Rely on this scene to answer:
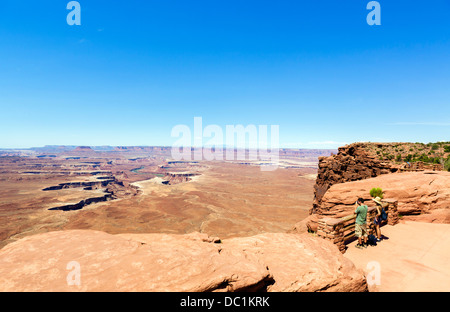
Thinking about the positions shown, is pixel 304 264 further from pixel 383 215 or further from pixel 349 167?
pixel 349 167

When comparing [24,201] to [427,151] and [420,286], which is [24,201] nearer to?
[420,286]

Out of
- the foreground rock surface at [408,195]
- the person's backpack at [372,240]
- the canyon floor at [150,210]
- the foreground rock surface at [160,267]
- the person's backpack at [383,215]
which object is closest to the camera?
the foreground rock surface at [160,267]

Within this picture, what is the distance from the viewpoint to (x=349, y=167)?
2245 cm

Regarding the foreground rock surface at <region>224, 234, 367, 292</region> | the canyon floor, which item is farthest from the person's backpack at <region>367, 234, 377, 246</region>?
the canyon floor

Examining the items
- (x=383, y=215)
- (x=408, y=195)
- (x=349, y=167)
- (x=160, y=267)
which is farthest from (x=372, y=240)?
(x=349, y=167)

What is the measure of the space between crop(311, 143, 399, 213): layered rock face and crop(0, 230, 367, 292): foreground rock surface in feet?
55.5

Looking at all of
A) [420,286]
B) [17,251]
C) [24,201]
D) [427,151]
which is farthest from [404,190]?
[24,201]

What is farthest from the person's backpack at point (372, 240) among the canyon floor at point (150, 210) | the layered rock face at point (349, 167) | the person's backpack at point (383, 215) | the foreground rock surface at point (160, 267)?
the canyon floor at point (150, 210)

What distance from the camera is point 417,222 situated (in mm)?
12453

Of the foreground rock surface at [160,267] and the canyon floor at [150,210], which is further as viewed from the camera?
the canyon floor at [150,210]

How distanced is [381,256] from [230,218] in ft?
196

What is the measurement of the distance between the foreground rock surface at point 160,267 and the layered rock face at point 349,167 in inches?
666

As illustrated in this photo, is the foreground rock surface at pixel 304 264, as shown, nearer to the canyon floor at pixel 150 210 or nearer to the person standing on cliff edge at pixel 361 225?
the person standing on cliff edge at pixel 361 225

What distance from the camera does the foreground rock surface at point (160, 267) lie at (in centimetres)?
432
